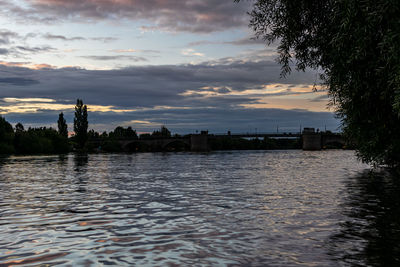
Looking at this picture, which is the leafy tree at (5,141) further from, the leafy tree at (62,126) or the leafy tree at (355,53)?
the leafy tree at (355,53)

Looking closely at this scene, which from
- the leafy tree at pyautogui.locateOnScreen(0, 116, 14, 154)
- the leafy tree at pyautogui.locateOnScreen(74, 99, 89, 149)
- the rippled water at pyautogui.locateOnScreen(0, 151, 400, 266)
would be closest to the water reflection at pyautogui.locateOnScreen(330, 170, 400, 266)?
the rippled water at pyautogui.locateOnScreen(0, 151, 400, 266)

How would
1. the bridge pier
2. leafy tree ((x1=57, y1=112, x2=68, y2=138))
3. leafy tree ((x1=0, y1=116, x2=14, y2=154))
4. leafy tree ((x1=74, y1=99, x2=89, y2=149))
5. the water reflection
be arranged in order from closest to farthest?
the water reflection → leafy tree ((x1=0, y1=116, x2=14, y2=154)) → leafy tree ((x1=74, y1=99, x2=89, y2=149)) → leafy tree ((x1=57, y1=112, x2=68, y2=138)) → the bridge pier

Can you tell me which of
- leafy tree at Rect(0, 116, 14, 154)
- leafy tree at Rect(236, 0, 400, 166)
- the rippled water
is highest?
leafy tree at Rect(236, 0, 400, 166)

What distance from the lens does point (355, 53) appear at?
49.6ft

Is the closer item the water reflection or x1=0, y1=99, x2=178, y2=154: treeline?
the water reflection

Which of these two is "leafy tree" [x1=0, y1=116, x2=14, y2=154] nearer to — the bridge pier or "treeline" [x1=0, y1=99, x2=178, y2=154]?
"treeline" [x1=0, y1=99, x2=178, y2=154]

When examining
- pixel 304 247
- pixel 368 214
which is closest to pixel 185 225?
pixel 304 247

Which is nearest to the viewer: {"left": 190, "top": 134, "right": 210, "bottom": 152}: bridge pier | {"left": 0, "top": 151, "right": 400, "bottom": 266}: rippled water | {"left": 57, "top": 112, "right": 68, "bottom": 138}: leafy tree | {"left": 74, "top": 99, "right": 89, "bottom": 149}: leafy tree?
{"left": 0, "top": 151, "right": 400, "bottom": 266}: rippled water

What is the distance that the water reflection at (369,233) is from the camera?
1140 centimetres

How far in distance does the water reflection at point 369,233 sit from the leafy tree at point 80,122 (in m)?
137

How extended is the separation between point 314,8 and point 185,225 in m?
11.5

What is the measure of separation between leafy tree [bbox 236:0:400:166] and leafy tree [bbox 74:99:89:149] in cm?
13875

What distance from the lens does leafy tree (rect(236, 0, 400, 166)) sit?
13875 millimetres

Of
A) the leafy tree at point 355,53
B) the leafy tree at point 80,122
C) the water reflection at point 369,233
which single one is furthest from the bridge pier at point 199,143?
the leafy tree at point 355,53
